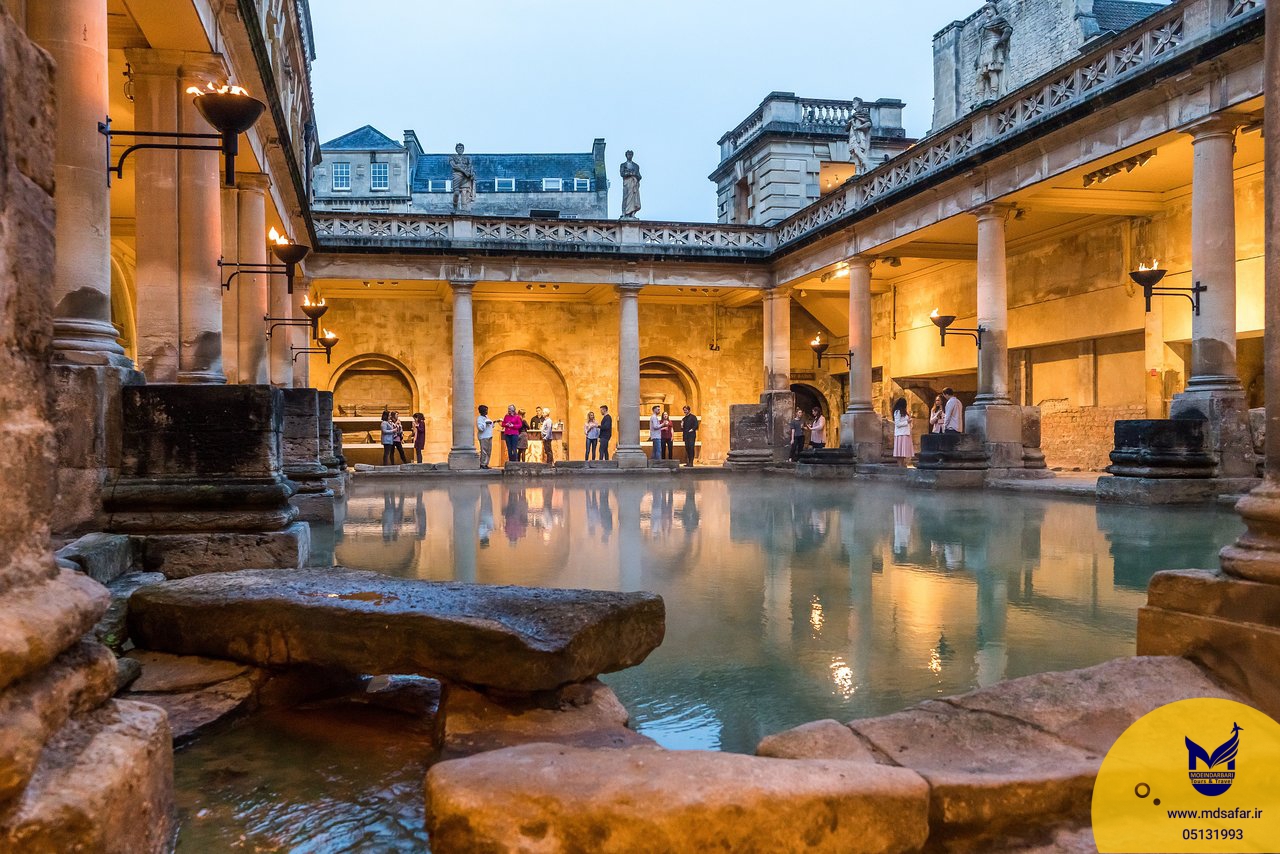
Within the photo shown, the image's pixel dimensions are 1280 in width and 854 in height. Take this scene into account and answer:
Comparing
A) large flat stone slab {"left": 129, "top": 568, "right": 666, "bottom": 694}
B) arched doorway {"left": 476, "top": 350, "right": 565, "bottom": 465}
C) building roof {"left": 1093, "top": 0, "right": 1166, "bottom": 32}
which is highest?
building roof {"left": 1093, "top": 0, "right": 1166, "bottom": 32}

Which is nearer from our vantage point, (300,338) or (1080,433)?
(1080,433)

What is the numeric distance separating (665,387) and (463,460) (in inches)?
363

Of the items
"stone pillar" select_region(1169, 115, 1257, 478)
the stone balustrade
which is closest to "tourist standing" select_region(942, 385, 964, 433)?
the stone balustrade

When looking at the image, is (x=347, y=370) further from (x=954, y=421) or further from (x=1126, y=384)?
(x=1126, y=384)

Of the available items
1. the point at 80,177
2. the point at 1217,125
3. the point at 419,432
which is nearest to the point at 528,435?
the point at 419,432

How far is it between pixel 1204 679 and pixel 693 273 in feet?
67.5

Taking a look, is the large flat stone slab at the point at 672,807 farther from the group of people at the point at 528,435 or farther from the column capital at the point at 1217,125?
the group of people at the point at 528,435

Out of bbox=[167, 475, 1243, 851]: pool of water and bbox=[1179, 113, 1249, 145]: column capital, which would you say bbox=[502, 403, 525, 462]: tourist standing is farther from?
bbox=[1179, 113, 1249, 145]: column capital

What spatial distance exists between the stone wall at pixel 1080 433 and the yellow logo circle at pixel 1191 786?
51.7 ft

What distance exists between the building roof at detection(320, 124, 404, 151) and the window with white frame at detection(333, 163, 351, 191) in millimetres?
930

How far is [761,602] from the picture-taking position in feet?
14.8

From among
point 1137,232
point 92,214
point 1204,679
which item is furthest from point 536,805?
point 1137,232

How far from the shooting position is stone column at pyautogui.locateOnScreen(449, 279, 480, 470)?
20.7 meters

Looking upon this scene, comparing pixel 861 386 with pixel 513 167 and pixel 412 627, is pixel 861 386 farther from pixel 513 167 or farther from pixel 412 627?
pixel 513 167
